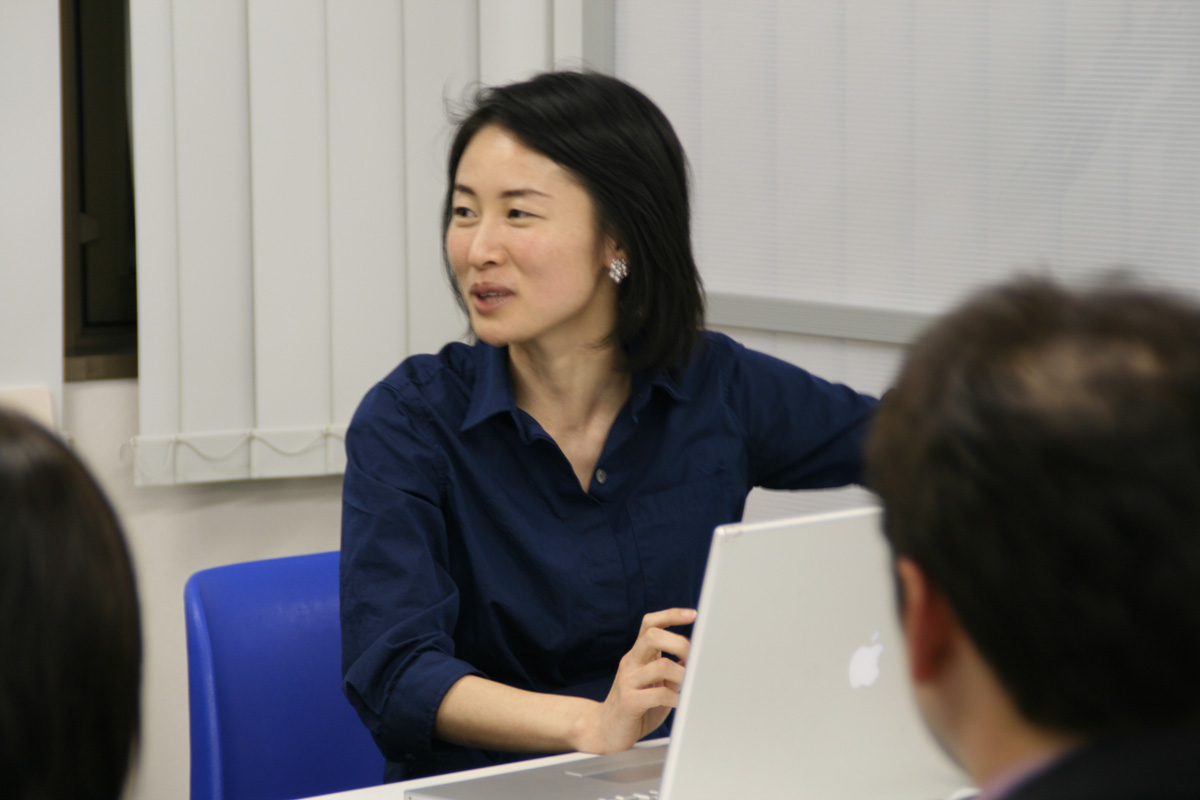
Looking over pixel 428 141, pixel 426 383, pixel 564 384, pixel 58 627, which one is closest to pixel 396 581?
pixel 426 383

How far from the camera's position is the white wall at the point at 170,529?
256 cm

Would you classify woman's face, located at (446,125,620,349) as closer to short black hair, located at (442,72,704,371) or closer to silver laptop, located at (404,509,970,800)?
short black hair, located at (442,72,704,371)

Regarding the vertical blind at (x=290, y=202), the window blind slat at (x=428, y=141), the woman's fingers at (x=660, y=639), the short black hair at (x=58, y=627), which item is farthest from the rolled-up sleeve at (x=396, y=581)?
the window blind slat at (x=428, y=141)

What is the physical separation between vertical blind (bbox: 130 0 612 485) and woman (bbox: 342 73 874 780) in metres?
0.86

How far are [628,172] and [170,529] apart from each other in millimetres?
1505

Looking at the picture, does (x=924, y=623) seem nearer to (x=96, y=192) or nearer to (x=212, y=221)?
(x=212, y=221)

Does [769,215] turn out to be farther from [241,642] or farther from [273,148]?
[241,642]

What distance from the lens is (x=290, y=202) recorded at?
2.59m

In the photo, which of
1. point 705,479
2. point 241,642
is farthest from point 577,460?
point 241,642

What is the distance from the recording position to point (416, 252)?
2732mm

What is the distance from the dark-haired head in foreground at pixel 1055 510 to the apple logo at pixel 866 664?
55 cm

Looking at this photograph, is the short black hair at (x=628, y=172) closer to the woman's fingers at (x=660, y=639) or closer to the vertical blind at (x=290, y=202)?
the woman's fingers at (x=660, y=639)

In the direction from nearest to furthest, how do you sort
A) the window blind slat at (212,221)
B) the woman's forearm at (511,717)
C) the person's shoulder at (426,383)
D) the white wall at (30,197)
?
the woman's forearm at (511,717), the person's shoulder at (426,383), the white wall at (30,197), the window blind slat at (212,221)

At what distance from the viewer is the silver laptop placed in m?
0.97
